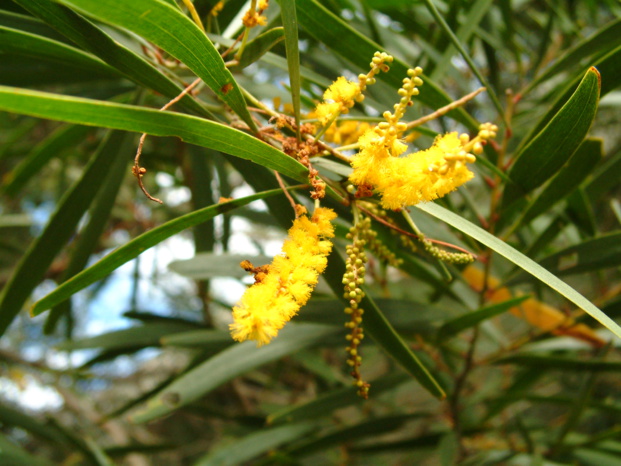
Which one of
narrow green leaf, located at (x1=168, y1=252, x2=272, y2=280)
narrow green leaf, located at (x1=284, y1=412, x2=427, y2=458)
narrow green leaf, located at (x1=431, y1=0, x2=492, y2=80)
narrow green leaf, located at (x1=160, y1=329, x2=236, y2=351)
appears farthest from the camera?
narrow green leaf, located at (x1=284, y1=412, x2=427, y2=458)

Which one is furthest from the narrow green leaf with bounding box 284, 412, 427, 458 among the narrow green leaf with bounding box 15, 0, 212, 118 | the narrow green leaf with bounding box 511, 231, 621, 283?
the narrow green leaf with bounding box 15, 0, 212, 118

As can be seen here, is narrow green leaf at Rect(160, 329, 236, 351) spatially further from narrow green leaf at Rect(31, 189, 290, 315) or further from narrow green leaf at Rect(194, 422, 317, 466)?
narrow green leaf at Rect(31, 189, 290, 315)

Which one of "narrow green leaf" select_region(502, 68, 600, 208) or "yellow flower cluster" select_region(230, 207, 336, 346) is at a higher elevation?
"narrow green leaf" select_region(502, 68, 600, 208)

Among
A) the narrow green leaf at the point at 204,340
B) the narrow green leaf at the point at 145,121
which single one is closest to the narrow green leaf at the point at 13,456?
the narrow green leaf at the point at 204,340

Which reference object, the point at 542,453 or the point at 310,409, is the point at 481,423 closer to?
the point at 542,453

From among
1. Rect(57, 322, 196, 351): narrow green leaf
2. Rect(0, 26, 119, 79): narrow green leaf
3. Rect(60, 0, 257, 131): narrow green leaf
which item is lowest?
Rect(60, 0, 257, 131): narrow green leaf

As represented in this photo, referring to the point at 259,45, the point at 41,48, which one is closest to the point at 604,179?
the point at 259,45

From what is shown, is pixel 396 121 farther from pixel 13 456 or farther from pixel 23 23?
pixel 13 456

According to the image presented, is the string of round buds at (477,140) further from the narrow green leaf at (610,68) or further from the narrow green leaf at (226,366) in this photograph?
the narrow green leaf at (226,366)
